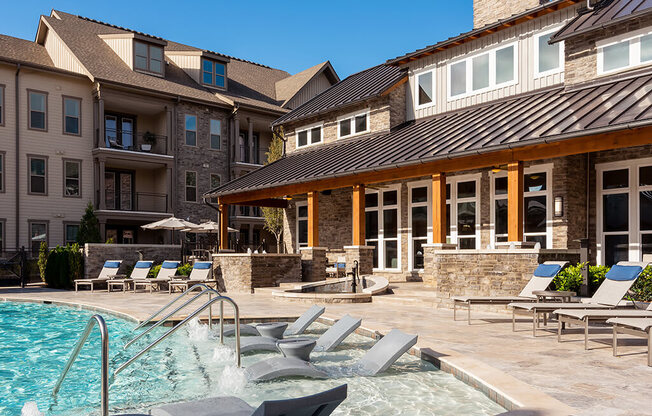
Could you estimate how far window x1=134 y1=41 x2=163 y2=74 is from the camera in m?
28.4

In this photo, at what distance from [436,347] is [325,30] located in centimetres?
2602

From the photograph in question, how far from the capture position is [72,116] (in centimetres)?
2564

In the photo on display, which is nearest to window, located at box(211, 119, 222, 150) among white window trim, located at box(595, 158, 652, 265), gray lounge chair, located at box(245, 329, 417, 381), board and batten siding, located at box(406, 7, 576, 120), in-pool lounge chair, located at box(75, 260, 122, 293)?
in-pool lounge chair, located at box(75, 260, 122, 293)

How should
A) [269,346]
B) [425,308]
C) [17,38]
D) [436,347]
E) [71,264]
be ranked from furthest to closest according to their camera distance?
1. [17,38]
2. [71,264]
3. [425,308]
4. [269,346]
5. [436,347]

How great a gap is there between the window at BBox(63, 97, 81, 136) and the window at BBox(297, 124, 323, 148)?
10942 mm

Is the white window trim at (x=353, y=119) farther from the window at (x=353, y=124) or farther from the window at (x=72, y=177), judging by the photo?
the window at (x=72, y=177)

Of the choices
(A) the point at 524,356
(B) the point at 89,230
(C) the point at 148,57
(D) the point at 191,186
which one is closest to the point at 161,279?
(B) the point at 89,230

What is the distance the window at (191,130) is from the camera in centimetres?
2892

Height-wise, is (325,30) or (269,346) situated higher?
(325,30)

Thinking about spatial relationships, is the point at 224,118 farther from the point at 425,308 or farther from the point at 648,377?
the point at 648,377

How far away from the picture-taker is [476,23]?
19.9m

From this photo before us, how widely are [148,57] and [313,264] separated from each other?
17.6 m

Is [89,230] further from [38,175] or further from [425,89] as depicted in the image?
[425,89]

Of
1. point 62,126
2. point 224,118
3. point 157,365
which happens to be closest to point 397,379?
point 157,365
